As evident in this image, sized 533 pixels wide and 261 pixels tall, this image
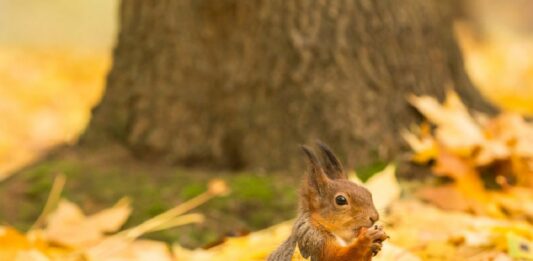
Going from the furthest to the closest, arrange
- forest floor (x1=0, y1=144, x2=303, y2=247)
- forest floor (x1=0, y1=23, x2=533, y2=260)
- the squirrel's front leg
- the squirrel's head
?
1. forest floor (x1=0, y1=144, x2=303, y2=247)
2. forest floor (x1=0, y1=23, x2=533, y2=260)
3. the squirrel's head
4. the squirrel's front leg

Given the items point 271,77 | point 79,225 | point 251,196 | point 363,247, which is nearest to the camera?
point 363,247

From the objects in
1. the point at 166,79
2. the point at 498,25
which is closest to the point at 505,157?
the point at 166,79

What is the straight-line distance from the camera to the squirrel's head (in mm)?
1483

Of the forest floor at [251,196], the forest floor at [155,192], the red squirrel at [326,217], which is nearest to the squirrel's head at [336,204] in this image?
the red squirrel at [326,217]

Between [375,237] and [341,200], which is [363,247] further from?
[341,200]

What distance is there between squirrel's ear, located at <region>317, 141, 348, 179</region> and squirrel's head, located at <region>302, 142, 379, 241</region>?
0.06 metres

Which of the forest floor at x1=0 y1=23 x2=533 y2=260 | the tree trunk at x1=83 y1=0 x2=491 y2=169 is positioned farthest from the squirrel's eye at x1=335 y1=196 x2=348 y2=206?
the tree trunk at x1=83 y1=0 x2=491 y2=169

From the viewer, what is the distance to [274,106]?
9.06ft

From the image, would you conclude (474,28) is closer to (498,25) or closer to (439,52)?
(498,25)

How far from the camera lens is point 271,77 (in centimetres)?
274

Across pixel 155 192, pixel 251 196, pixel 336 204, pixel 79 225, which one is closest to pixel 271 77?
pixel 251 196

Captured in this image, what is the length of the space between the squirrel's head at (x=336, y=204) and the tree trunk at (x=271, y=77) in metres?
1.18

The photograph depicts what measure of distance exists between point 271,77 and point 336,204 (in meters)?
1.30

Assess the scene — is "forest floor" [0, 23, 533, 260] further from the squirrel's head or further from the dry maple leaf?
the squirrel's head
